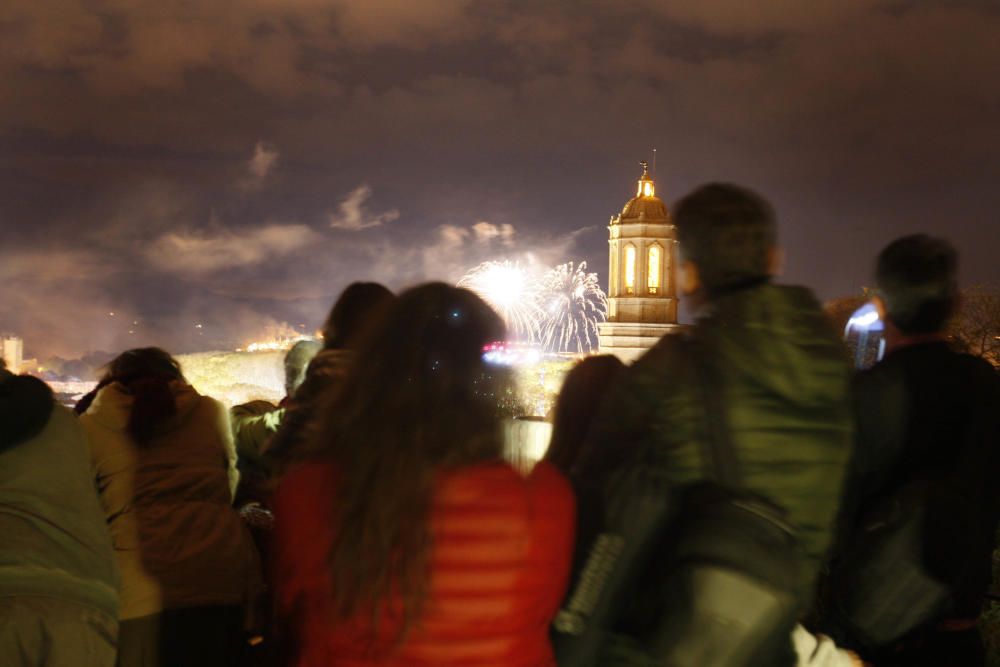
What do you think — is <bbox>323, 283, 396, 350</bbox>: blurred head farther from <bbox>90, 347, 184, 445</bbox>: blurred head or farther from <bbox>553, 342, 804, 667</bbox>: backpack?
<bbox>553, 342, 804, 667</bbox>: backpack

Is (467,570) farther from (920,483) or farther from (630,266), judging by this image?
(630,266)

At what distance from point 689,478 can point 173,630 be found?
245cm

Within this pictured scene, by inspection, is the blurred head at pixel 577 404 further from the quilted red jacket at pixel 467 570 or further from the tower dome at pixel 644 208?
the tower dome at pixel 644 208

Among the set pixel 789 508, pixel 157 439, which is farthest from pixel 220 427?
pixel 789 508

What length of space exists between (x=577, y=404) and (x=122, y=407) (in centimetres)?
181

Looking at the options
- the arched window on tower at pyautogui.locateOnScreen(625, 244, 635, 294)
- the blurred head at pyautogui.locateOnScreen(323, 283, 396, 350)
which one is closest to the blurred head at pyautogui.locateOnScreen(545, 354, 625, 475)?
the blurred head at pyautogui.locateOnScreen(323, 283, 396, 350)

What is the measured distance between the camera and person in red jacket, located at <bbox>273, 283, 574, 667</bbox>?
163 cm

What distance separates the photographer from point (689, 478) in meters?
1.83

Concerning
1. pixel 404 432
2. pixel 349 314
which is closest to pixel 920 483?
pixel 404 432

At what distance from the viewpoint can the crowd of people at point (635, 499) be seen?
163cm

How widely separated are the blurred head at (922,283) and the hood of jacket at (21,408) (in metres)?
2.64

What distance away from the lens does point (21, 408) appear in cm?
213

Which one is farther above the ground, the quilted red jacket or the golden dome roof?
the golden dome roof

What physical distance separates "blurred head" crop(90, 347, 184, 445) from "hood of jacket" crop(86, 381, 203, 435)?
0.02 metres
